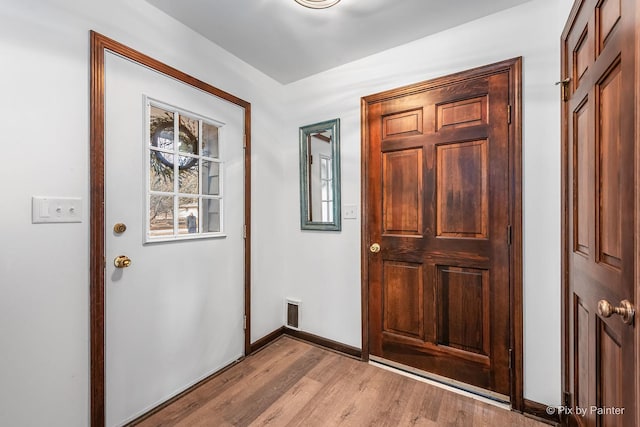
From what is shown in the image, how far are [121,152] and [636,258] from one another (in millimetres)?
2135

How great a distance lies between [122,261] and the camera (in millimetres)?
1508

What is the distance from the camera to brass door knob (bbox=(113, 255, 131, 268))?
1.50 meters

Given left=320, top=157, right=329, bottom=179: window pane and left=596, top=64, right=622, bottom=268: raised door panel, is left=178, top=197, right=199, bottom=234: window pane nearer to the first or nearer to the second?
left=320, top=157, right=329, bottom=179: window pane

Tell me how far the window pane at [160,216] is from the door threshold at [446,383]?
5.82 feet

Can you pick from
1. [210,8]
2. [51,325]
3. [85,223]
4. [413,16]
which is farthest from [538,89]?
[51,325]

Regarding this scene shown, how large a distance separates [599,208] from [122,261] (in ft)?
7.13

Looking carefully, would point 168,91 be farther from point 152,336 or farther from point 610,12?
point 610,12

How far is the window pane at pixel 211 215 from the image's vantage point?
6.59 feet

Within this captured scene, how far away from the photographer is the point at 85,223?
140cm

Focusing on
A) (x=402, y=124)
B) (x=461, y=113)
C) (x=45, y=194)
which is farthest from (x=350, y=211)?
(x=45, y=194)

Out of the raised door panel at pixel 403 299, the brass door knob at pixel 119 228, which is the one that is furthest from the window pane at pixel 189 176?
the raised door panel at pixel 403 299

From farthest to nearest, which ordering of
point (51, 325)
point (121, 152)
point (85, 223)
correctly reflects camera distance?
point (121, 152), point (85, 223), point (51, 325)

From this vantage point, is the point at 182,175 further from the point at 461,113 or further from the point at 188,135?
the point at 461,113

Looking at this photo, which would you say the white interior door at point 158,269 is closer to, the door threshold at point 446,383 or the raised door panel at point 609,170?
the door threshold at point 446,383
